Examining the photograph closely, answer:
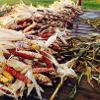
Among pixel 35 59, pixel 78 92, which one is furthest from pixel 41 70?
pixel 78 92

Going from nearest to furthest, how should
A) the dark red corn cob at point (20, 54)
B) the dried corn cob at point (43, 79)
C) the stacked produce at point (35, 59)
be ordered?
the stacked produce at point (35, 59) < the dried corn cob at point (43, 79) < the dark red corn cob at point (20, 54)

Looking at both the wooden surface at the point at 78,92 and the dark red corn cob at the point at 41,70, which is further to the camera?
the dark red corn cob at the point at 41,70

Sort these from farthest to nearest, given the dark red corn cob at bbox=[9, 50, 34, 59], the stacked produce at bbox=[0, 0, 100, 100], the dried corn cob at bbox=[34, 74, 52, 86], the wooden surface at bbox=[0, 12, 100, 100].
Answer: the dark red corn cob at bbox=[9, 50, 34, 59]
the dried corn cob at bbox=[34, 74, 52, 86]
the stacked produce at bbox=[0, 0, 100, 100]
the wooden surface at bbox=[0, 12, 100, 100]

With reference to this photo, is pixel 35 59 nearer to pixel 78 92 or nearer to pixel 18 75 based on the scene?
pixel 18 75

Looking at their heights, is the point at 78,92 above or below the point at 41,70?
below

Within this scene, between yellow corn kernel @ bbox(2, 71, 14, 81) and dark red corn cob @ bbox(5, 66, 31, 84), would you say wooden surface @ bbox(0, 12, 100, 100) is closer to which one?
dark red corn cob @ bbox(5, 66, 31, 84)

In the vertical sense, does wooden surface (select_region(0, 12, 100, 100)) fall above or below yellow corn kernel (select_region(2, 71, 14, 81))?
below

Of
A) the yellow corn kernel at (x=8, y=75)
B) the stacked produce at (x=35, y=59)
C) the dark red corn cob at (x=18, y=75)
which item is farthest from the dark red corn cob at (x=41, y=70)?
the yellow corn kernel at (x=8, y=75)

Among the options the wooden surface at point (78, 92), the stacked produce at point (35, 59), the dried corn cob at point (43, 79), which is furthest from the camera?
the dried corn cob at point (43, 79)

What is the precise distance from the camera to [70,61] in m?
4.20

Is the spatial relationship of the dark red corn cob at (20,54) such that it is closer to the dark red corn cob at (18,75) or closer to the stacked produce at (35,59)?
the stacked produce at (35,59)

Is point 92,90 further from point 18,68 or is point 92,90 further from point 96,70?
point 18,68

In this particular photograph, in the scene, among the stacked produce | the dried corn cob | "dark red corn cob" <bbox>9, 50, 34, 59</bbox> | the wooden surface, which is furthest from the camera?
"dark red corn cob" <bbox>9, 50, 34, 59</bbox>

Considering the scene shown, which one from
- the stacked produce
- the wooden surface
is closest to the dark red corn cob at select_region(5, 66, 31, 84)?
the stacked produce
